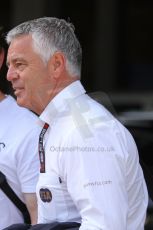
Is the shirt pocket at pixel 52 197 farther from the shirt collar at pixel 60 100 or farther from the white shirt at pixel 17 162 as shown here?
the white shirt at pixel 17 162

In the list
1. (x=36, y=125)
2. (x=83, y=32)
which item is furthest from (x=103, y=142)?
(x=83, y=32)

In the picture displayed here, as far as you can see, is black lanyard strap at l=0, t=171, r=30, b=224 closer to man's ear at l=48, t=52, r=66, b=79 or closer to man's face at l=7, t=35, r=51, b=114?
man's face at l=7, t=35, r=51, b=114

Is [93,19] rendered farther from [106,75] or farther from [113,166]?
[113,166]

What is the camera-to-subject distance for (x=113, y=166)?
2.62 m

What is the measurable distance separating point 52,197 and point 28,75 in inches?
18.5

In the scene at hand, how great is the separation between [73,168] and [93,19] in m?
15.7

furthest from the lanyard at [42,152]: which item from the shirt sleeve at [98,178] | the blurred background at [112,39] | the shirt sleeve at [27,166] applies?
the blurred background at [112,39]

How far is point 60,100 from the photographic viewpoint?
9.37 feet

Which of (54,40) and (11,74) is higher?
(54,40)

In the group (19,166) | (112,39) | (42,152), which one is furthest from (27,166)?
(112,39)

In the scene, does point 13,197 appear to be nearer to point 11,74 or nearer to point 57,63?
point 11,74

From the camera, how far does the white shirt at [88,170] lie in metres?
2.61

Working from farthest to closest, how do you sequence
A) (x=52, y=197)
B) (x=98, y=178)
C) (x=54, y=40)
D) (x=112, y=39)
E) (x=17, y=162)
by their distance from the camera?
(x=112, y=39) → (x=17, y=162) → (x=54, y=40) → (x=52, y=197) → (x=98, y=178)

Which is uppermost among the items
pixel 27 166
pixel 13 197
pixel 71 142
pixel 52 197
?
pixel 71 142
